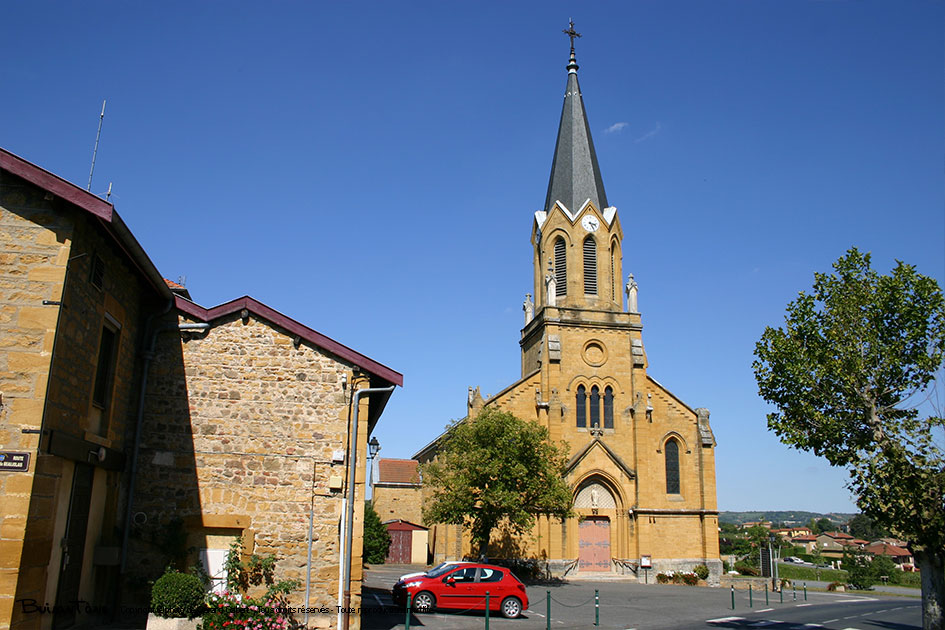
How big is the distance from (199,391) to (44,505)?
4395mm

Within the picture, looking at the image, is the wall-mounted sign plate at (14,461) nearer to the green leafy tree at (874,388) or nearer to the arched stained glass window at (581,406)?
the green leafy tree at (874,388)

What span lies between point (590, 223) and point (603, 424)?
38.3 feet

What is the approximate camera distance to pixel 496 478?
27922 millimetres

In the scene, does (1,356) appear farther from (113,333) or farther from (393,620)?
(393,620)

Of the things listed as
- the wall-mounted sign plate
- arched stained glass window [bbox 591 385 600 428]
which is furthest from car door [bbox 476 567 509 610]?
arched stained glass window [bbox 591 385 600 428]

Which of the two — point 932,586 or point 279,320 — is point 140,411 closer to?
point 279,320

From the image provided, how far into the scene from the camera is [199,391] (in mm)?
13617

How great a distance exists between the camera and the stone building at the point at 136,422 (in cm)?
941

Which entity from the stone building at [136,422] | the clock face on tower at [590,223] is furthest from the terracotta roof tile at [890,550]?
the stone building at [136,422]

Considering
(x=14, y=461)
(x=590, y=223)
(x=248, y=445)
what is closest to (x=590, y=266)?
(x=590, y=223)

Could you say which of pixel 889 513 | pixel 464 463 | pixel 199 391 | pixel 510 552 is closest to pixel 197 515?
pixel 199 391

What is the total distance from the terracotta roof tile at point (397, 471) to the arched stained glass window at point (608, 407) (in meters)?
19.4

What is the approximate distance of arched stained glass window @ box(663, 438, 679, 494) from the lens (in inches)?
1411

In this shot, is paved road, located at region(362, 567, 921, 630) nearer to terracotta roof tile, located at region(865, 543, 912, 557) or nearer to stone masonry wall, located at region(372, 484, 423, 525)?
stone masonry wall, located at region(372, 484, 423, 525)
